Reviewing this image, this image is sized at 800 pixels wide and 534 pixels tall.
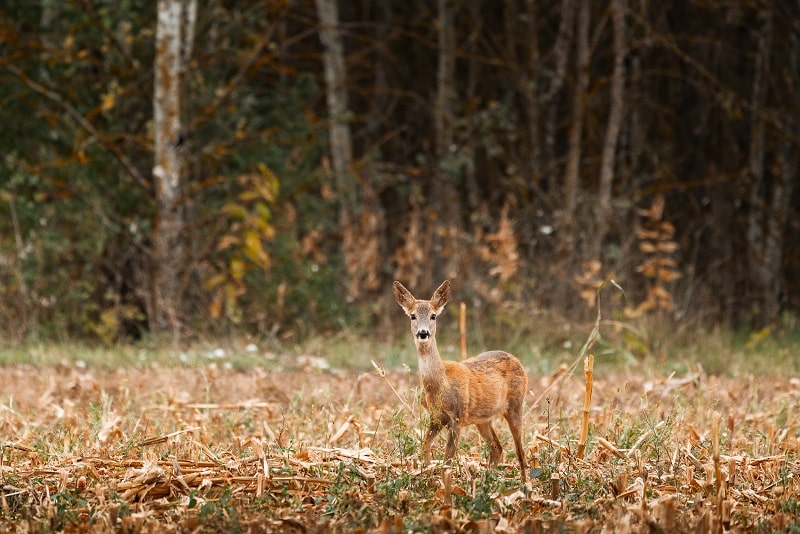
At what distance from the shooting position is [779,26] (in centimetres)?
1847

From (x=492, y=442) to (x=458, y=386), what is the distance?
54 cm

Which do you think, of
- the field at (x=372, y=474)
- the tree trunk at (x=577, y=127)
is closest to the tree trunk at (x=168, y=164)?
the tree trunk at (x=577, y=127)

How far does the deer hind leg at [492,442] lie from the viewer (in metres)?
5.11

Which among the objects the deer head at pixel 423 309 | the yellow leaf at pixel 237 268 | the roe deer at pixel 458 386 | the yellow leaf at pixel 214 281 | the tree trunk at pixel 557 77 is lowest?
the yellow leaf at pixel 214 281

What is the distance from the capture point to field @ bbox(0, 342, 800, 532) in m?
4.21

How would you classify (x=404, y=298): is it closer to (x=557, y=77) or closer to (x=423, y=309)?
(x=423, y=309)

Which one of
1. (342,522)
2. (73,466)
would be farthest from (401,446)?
(73,466)

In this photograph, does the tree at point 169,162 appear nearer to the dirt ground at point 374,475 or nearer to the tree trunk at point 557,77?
the tree trunk at point 557,77

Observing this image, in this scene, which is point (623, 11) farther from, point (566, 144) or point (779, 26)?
point (566, 144)

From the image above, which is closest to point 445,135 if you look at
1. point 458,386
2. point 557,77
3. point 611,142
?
point 557,77

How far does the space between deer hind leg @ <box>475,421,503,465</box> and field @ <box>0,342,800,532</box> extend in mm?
74

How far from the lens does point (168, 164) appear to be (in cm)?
1241

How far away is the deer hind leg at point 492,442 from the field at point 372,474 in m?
0.07

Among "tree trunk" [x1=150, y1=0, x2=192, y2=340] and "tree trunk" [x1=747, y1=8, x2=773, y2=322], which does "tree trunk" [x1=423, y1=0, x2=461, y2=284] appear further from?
Answer: "tree trunk" [x1=150, y1=0, x2=192, y2=340]
